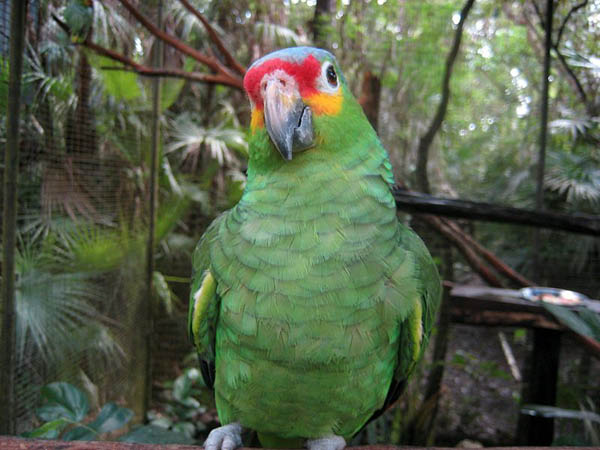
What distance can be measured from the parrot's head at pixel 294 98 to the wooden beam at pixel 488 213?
918mm

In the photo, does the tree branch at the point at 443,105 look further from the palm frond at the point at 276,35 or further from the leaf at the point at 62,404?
the leaf at the point at 62,404

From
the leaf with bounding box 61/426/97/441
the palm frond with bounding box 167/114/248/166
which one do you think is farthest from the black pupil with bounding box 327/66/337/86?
the palm frond with bounding box 167/114/248/166

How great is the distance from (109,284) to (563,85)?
11.4 feet

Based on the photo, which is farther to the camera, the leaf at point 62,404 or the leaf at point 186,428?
the leaf at point 186,428

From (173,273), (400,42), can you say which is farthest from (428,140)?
(173,273)

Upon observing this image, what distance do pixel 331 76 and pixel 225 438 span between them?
96 cm

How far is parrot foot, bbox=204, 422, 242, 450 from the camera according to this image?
1.08 metres

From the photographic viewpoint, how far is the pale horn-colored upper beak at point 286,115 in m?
0.89

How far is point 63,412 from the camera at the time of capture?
1.50 metres

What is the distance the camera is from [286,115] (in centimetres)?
90

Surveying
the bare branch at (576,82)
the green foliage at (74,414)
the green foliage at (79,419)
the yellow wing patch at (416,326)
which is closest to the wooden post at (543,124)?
the bare branch at (576,82)

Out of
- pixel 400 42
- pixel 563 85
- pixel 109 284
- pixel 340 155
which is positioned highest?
pixel 400 42

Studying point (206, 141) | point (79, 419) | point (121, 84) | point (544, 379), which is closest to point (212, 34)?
point (121, 84)

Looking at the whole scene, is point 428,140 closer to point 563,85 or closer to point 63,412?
point 563,85
